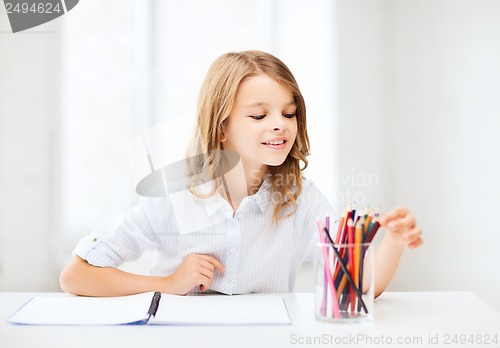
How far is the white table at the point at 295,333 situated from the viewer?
790mm

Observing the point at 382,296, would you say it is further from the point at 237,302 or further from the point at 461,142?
the point at 461,142

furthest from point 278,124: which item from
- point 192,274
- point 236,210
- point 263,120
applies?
point 192,274

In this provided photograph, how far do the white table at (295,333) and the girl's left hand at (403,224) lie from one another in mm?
122

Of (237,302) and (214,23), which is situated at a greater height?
(214,23)

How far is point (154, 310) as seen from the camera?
3.03 ft

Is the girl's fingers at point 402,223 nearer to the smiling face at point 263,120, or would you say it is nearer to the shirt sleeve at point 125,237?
the smiling face at point 263,120

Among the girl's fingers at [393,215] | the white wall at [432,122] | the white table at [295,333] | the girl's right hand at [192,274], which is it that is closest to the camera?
the white table at [295,333]

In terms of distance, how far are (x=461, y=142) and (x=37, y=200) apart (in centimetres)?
143

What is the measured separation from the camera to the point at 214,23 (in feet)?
7.13

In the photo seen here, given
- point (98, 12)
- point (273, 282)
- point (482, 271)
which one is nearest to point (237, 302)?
point (273, 282)

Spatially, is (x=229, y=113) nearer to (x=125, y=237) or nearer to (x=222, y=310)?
(x=125, y=237)

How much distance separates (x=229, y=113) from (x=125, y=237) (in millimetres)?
325

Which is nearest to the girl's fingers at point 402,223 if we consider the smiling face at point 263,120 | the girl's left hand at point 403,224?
the girl's left hand at point 403,224

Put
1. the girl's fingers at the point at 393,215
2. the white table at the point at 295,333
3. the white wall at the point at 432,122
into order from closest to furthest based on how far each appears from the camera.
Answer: the white table at the point at 295,333 → the girl's fingers at the point at 393,215 → the white wall at the point at 432,122
